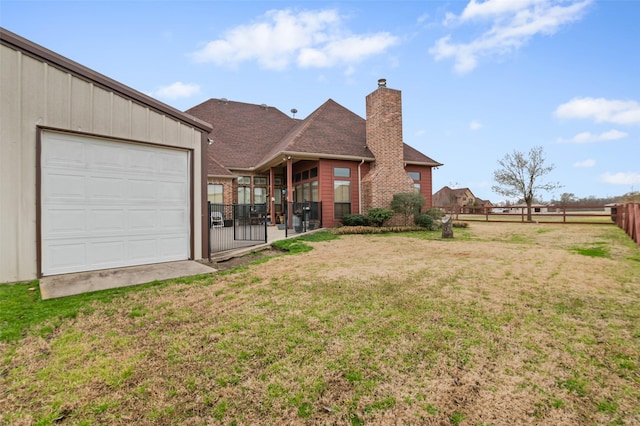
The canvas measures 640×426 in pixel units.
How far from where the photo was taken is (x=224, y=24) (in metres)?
10.7

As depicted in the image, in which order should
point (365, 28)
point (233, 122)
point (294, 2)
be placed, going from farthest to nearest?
point (233, 122) → point (365, 28) → point (294, 2)

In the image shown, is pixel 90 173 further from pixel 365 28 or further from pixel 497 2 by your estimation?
pixel 497 2

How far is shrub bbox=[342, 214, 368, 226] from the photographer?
42.3 ft

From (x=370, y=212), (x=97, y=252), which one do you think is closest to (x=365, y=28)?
(x=370, y=212)

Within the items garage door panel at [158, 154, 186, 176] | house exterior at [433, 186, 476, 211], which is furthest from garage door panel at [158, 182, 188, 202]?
house exterior at [433, 186, 476, 211]

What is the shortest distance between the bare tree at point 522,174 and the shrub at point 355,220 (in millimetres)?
14796

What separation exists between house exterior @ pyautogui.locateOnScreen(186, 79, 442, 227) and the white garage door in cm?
540

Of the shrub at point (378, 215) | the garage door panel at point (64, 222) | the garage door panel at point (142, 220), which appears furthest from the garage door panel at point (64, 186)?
the shrub at point (378, 215)

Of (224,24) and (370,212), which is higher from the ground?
(224,24)

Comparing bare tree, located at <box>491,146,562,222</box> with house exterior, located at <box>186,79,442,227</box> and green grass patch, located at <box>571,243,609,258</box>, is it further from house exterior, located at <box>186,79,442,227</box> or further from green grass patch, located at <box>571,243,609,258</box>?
green grass patch, located at <box>571,243,609,258</box>

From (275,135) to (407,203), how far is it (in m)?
10.7

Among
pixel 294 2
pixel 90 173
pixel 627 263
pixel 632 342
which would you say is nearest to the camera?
pixel 632 342

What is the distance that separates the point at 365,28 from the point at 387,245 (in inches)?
366

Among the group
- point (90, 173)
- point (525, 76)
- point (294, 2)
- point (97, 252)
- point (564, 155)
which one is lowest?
point (97, 252)
